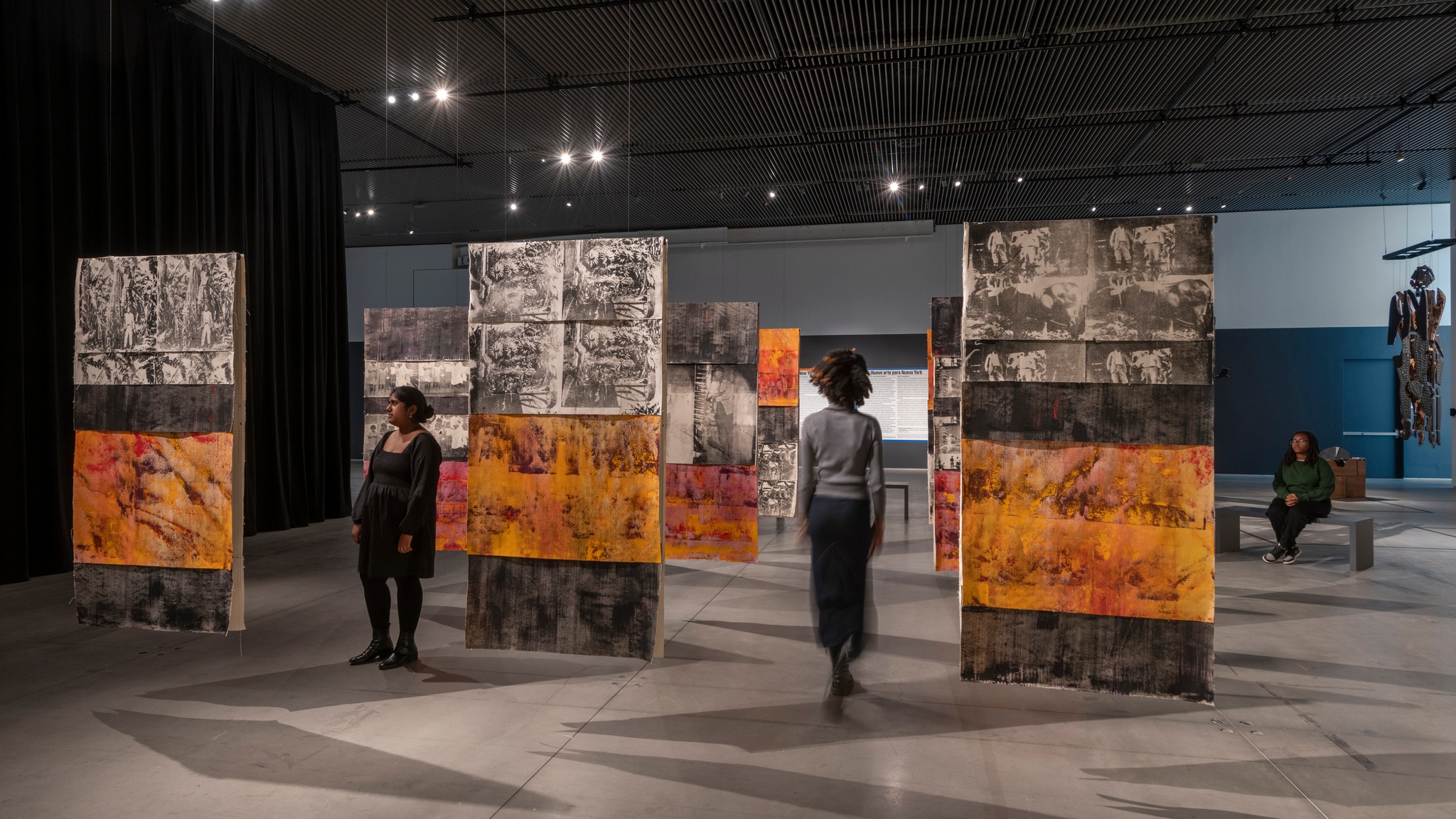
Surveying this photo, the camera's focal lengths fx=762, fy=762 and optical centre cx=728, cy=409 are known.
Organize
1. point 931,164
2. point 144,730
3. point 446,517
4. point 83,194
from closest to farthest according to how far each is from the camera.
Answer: point 144,730 → point 83,194 → point 446,517 → point 931,164

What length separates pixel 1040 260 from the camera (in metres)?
3.57

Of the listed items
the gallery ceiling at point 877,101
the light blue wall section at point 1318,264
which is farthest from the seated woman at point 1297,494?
the light blue wall section at point 1318,264

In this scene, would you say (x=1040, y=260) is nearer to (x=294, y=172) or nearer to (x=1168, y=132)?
(x=1168, y=132)

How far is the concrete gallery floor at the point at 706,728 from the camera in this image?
103 inches

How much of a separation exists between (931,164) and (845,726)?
9.75 metres

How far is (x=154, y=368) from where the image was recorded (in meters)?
4.51

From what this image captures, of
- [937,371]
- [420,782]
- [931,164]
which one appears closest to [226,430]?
[420,782]

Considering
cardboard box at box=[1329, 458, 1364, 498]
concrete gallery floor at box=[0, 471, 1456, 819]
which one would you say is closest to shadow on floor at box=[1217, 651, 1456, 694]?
concrete gallery floor at box=[0, 471, 1456, 819]

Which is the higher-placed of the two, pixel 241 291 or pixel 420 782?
pixel 241 291

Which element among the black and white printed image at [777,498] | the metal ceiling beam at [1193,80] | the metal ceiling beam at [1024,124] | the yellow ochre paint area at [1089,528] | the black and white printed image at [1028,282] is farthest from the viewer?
the metal ceiling beam at [1024,124]

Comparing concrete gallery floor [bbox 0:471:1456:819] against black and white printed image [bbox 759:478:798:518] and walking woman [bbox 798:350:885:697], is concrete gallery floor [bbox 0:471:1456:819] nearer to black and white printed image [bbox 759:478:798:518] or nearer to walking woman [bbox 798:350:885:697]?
walking woman [bbox 798:350:885:697]

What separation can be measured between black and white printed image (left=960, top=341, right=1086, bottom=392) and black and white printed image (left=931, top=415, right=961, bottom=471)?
307 cm

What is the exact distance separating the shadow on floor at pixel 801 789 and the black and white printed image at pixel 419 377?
4.99 m

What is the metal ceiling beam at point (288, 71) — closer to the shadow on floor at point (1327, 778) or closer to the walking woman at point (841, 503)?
the walking woman at point (841, 503)
